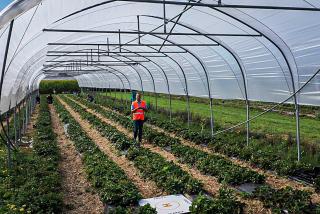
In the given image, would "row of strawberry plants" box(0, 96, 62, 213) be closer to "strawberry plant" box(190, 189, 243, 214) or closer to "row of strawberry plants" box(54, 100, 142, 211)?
"row of strawberry plants" box(54, 100, 142, 211)

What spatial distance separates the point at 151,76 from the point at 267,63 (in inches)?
469

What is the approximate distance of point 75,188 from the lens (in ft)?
27.2

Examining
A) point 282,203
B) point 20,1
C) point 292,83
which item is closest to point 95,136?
point 292,83

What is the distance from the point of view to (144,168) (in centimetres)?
918

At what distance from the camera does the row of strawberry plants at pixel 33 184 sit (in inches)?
251

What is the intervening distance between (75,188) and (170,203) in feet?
8.45

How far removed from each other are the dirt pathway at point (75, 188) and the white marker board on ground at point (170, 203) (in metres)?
0.98

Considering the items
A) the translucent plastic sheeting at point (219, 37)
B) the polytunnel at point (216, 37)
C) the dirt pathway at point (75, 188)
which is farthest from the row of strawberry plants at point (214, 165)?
the dirt pathway at point (75, 188)

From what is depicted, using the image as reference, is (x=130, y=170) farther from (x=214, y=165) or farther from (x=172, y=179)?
(x=214, y=165)

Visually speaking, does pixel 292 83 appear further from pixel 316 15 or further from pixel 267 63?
pixel 316 15

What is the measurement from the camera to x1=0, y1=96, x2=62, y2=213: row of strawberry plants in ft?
20.9

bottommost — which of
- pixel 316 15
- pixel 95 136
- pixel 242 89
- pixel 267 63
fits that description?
pixel 95 136

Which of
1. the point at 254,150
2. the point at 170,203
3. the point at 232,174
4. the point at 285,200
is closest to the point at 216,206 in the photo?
the point at 170,203

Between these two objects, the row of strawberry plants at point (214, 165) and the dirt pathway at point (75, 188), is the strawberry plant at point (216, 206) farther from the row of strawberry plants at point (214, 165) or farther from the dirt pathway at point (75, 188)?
the dirt pathway at point (75, 188)
